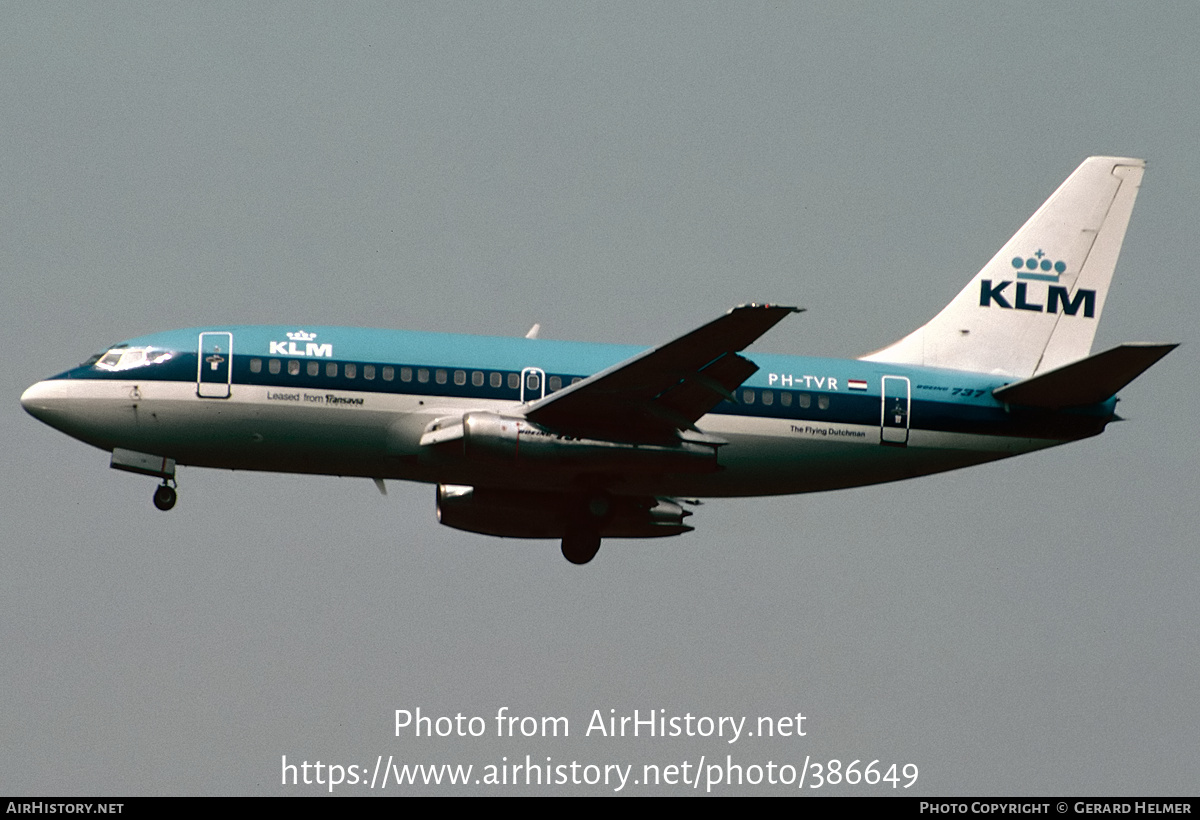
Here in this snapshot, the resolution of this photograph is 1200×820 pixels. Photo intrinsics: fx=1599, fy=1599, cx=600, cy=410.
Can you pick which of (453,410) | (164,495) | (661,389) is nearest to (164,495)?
(164,495)

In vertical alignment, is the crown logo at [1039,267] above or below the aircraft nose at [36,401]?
above

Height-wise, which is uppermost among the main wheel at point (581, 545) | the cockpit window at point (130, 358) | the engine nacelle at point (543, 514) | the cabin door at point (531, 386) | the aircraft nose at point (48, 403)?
the cockpit window at point (130, 358)

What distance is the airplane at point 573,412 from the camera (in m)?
35.0

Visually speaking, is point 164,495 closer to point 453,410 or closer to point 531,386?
point 453,410

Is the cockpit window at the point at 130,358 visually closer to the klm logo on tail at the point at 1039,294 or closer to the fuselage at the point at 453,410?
the fuselage at the point at 453,410

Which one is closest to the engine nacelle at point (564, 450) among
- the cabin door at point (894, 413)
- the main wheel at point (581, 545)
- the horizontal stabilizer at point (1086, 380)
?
the main wheel at point (581, 545)

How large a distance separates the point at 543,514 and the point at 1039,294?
1392 centimetres

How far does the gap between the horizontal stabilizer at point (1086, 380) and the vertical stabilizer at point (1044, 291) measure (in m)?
2.06

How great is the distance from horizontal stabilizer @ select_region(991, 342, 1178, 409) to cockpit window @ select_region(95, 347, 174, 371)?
1943 cm

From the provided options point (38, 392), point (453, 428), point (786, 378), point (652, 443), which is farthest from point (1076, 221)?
point (38, 392)

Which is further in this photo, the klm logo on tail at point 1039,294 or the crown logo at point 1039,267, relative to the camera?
the crown logo at point 1039,267

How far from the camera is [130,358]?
1407 inches

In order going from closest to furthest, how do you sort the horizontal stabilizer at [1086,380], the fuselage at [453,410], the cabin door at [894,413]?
1. the fuselage at [453,410]
2. the horizontal stabilizer at [1086,380]
3. the cabin door at [894,413]

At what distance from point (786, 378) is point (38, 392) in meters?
17.1
